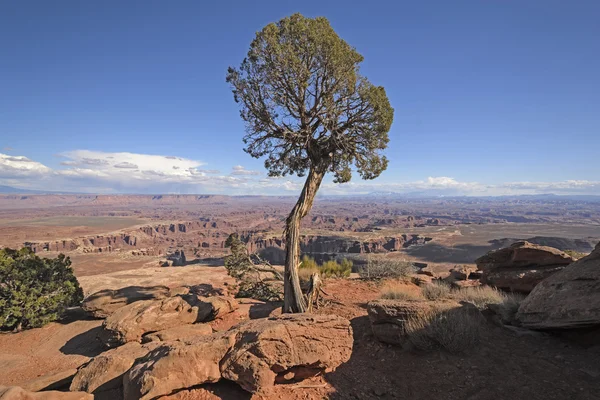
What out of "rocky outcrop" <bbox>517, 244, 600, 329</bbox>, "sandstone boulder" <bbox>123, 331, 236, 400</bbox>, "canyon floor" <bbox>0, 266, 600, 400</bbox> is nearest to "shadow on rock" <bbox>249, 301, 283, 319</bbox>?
"canyon floor" <bbox>0, 266, 600, 400</bbox>

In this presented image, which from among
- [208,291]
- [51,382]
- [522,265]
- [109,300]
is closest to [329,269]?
[208,291]

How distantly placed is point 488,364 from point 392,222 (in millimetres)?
137810

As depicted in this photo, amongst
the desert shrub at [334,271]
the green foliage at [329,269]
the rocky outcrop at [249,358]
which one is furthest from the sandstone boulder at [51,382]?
the desert shrub at [334,271]

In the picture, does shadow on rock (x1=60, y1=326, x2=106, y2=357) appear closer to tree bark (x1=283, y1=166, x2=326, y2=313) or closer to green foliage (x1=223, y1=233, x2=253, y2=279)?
green foliage (x1=223, y1=233, x2=253, y2=279)

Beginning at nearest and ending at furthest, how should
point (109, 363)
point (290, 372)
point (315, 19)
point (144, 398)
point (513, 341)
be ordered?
point (144, 398), point (290, 372), point (109, 363), point (513, 341), point (315, 19)

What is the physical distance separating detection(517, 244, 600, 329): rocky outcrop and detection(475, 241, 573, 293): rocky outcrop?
342 centimetres

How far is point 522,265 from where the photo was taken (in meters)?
11.9

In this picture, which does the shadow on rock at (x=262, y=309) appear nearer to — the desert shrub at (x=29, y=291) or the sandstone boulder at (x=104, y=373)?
the sandstone boulder at (x=104, y=373)

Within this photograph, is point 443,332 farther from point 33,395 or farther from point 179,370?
point 33,395

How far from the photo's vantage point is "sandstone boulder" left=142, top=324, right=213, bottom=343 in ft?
27.8

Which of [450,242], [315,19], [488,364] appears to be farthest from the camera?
[450,242]

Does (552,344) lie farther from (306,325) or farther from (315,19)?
(315,19)

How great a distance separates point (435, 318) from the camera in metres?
6.81

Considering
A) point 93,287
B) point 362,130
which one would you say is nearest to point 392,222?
point 93,287
